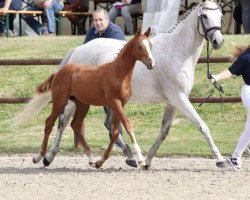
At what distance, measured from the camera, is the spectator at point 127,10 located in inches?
759

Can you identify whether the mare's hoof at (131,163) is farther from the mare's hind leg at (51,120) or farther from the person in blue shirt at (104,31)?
the mare's hind leg at (51,120)

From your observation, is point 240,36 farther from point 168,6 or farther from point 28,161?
point 28,161

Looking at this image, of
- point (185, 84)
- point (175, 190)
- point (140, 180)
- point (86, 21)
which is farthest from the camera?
point (86, 21)

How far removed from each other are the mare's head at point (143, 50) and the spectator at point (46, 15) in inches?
364

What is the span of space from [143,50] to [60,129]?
1.81 m

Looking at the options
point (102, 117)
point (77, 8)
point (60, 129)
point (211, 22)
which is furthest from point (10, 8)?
point (211, 22)

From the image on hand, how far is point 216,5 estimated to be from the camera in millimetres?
11078

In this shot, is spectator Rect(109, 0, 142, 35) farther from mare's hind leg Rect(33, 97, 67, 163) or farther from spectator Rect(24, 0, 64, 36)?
mare's hind leg Rect(33, 97, 67, 163)

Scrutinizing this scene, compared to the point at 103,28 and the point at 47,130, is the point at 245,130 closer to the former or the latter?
the point at 47,130

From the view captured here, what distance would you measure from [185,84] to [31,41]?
326 inches

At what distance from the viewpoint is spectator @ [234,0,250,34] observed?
18.3 metres

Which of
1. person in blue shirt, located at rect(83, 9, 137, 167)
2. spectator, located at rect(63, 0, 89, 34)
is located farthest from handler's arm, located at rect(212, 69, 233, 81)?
spectator, located at rect(63, 0, 89, 34)

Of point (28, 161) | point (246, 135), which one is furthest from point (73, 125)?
point (246, 135)

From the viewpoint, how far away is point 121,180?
1023 cm
